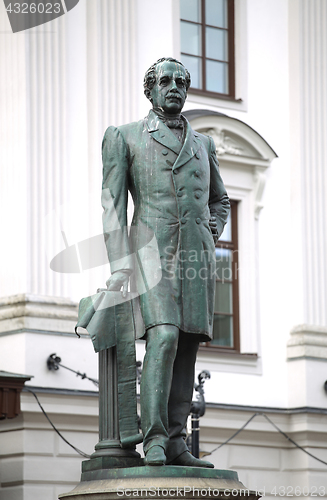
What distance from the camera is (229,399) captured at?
1798 centimetres

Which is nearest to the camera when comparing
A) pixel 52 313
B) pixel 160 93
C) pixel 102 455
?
pixel 102 455

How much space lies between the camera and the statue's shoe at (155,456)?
670cm

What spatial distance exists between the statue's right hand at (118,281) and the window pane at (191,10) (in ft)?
39.2

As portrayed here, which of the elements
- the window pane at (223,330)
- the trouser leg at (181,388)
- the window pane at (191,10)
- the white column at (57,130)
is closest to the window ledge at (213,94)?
the window pane at (191,10)

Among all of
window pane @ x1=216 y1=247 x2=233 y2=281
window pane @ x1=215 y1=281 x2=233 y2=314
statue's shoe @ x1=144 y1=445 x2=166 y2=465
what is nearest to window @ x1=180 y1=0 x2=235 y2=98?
window pane @ x1=216 y1=247 x2=233 y2=281

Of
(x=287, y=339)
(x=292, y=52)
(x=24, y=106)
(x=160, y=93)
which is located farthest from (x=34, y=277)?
(x=160, y=93)

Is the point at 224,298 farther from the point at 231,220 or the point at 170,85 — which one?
the point at 170,85

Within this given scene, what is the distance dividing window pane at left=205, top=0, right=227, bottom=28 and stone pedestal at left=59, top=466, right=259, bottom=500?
12977mm

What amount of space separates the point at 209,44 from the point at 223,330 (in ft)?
14.4

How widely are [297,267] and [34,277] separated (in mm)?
4694

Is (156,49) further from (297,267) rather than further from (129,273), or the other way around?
(129,273)

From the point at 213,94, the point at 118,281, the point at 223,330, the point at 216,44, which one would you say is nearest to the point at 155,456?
the point at 118,281

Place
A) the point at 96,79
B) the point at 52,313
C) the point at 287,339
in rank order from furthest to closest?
the point at 287,339 < the point at 96,79 < the point at 52,313

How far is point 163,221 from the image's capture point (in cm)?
725
